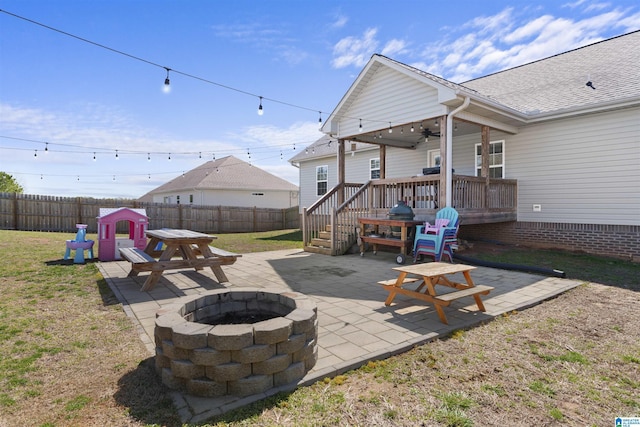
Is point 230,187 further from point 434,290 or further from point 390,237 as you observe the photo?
point 434,290

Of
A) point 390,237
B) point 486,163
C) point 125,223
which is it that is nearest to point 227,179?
point 125,223

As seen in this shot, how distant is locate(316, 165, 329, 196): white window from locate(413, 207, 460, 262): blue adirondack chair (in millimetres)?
9169

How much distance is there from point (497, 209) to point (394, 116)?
382cm

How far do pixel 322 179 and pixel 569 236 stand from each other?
10413 mm

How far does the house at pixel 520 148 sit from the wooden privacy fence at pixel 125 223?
9.73 meters

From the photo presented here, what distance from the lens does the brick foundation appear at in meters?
8.05

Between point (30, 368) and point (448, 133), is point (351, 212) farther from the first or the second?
point (30, 368)

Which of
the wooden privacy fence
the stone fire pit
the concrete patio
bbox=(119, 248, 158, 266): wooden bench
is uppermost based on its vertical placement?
the wooden privacy fence

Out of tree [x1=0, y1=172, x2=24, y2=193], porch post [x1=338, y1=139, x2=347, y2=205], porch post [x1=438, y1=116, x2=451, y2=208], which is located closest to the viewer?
porch post [x1=438, y1=116, x2=451, y2=208]

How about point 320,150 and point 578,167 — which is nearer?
point 578,167

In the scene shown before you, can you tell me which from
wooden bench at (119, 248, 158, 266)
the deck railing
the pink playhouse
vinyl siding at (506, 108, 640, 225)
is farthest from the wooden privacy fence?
vinyl siding at (506, 108, 640, 225)

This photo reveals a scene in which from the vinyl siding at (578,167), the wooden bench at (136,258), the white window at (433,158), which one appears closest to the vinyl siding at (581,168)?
the vinyl siding at (578,167)

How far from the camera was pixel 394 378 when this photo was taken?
104 inches

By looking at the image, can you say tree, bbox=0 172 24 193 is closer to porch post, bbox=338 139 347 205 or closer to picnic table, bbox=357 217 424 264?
porch post, bbox=338 139 347 205
